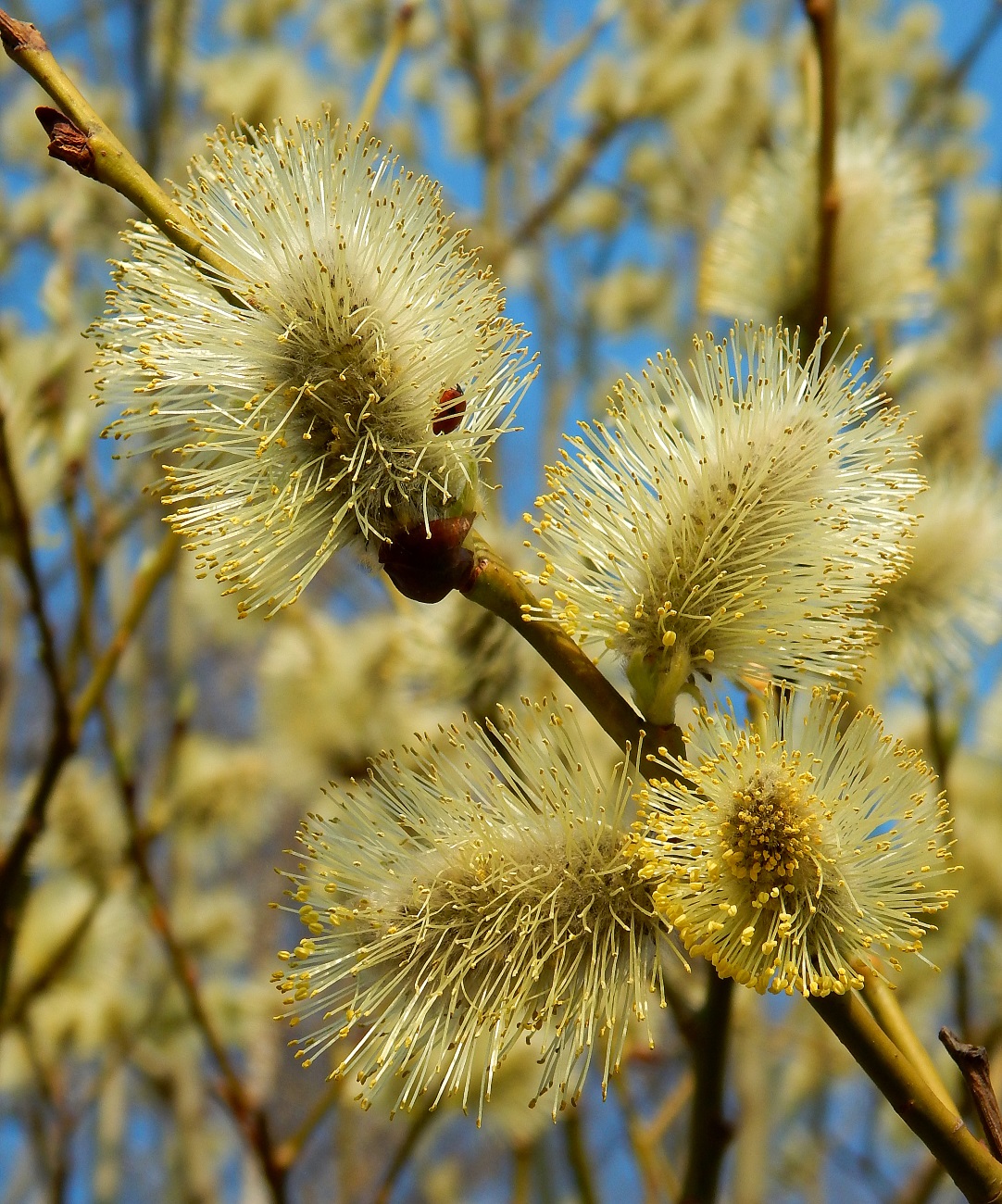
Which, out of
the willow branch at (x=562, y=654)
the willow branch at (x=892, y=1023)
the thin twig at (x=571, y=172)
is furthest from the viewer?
the thin twig at (x=571, y=172)

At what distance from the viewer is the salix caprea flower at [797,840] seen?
2.94ft

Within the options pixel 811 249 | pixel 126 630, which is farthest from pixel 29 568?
pixel 811 249

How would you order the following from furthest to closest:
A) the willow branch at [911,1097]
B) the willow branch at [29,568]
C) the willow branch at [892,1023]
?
the willow branch at [29,568], the willow branch at [892,1023], the willow branch at [911,1097]

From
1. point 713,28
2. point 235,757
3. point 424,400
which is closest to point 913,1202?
point 424,400

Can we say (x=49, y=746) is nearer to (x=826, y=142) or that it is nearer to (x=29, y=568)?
(x=29, y=568)

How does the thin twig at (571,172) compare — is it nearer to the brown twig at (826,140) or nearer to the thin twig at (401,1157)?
the brown twig at (826,140)

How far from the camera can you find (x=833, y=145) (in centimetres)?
163

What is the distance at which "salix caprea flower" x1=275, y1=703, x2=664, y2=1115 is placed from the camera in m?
0.97

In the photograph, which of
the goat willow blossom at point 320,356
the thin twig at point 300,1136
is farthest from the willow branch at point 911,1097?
the thin twig at point 300,1136

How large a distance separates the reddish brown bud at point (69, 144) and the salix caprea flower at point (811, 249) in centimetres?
107

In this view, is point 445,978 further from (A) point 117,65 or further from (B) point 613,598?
(A) point 117,65

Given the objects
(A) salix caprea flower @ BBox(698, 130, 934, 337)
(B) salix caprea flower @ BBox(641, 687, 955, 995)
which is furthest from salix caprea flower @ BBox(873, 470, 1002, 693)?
(B) salix caprea flower @ BBox(641, 687, 955, 995)

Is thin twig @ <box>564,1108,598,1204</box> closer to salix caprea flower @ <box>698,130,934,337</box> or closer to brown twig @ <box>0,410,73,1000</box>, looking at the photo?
brown twig @ <box>0,410,73,1000</box>

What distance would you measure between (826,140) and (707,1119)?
1167 mm
